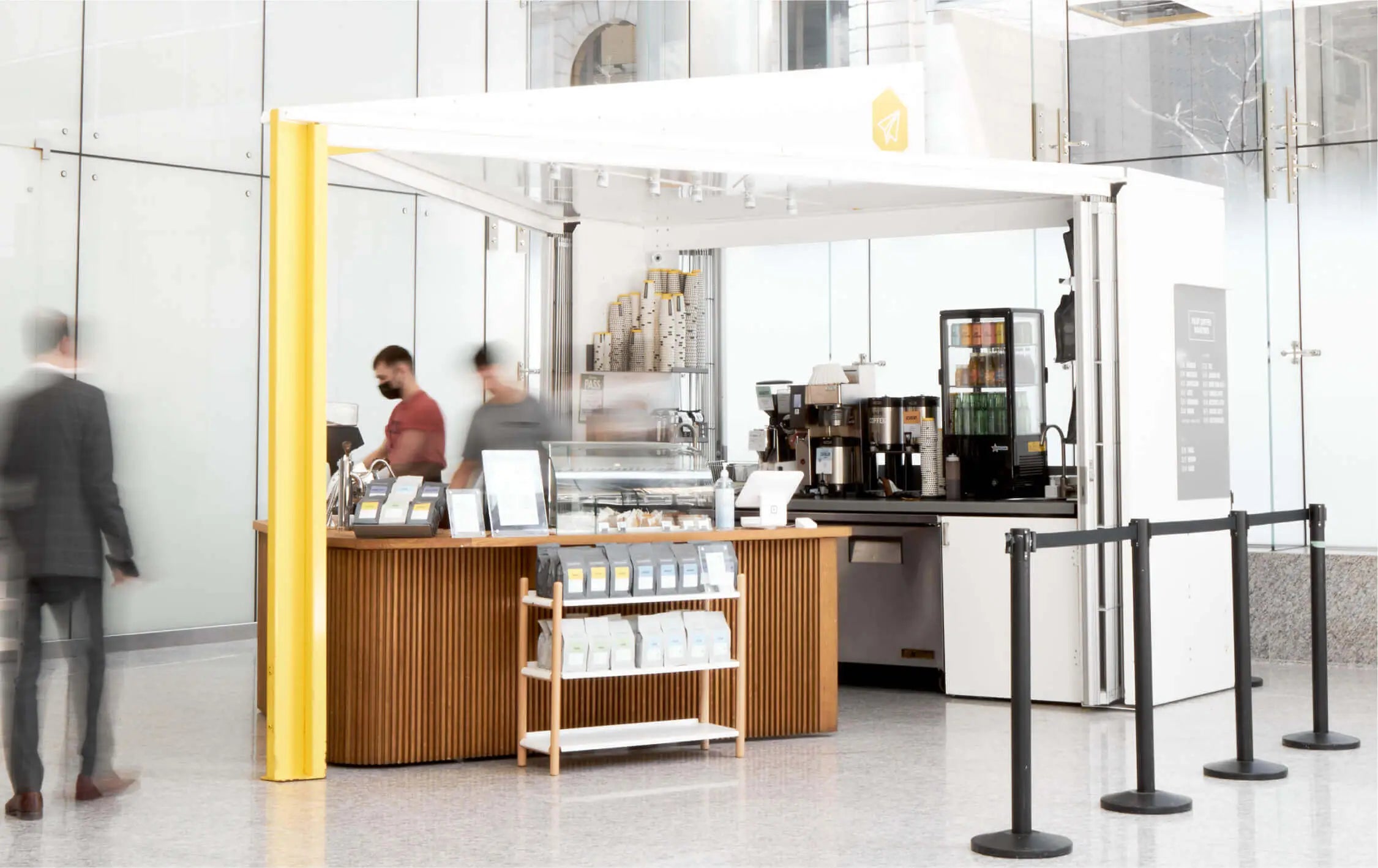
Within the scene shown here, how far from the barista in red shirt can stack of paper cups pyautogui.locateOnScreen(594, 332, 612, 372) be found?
1.46 meters

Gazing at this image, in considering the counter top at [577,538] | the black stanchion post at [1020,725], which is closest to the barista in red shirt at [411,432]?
the counter top at [577,538]

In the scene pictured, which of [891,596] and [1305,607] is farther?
[1305,607]

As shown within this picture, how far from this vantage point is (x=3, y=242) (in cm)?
845

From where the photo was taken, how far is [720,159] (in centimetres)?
571

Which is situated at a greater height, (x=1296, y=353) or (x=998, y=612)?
(x=1296, y=353)

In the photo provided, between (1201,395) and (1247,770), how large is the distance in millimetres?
2392

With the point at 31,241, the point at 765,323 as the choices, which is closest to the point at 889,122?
the point at 31,241

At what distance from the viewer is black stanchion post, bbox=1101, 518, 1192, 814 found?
456cm

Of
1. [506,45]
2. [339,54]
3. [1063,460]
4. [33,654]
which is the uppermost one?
[506,45]

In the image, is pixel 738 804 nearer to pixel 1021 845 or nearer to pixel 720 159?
pixel 1021 845

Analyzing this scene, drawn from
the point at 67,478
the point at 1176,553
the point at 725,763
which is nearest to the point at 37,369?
the point at 67,478

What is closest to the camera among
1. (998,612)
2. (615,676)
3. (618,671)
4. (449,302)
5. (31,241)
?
(618,671)

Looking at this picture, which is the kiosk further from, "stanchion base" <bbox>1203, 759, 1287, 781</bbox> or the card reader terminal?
"stanchion base" <bbox>1203, 759, 1287, 781</bbox>

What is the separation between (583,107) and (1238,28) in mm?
5631
